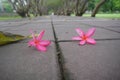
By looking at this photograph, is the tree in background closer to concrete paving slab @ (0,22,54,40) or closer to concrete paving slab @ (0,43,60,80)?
concrete paving slab @ (0,22,54,40)

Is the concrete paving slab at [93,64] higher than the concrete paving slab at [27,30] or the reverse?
higher

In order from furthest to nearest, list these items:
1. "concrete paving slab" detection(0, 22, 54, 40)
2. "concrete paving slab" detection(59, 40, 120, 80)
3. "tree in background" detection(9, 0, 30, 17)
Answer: "tree in background" detection(9, 0, 30, 17) → "concrete paving slab" detection(0, 22, 54, 40) → "concrete paving slab" detection(59, 40, 120, 80)

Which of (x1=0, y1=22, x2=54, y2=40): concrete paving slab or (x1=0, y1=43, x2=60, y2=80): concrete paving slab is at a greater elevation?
(x1=0, y1=43, x2=60, y2=80): concrete paving slab

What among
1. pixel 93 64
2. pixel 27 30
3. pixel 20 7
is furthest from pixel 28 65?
pixel 20 7

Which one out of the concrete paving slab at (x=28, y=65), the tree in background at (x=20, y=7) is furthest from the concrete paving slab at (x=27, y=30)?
the tree in background at (x=20, y=7)

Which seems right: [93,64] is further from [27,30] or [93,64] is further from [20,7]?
[20,7]

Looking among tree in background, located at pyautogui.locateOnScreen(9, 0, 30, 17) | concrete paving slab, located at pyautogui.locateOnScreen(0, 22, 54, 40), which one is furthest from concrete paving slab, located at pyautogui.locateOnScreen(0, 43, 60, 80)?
tree in background, located at pyautogui.locateOnScreen(9, 0, 30, 17)

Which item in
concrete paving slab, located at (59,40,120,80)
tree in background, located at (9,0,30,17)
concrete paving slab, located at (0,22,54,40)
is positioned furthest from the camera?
tree in background, located at (9,0,30,17)

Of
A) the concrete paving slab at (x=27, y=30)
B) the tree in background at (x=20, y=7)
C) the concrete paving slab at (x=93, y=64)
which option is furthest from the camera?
the tree in background at (x=20, y=7)

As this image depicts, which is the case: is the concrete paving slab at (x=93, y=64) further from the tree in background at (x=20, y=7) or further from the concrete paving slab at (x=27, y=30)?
the tree in background at (x=20, y=7)
